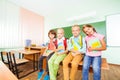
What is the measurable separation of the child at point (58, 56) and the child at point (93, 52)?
46 centimetres

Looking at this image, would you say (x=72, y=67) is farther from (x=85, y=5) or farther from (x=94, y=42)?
(x=85, y=5)

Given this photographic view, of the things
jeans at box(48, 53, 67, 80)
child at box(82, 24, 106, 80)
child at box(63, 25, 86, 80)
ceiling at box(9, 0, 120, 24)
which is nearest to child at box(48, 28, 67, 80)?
jeans at box(48, 53, 67, 80)

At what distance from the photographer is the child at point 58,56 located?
1495 mm

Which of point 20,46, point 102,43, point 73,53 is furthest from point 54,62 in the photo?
point 20,46

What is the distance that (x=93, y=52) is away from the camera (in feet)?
4.37

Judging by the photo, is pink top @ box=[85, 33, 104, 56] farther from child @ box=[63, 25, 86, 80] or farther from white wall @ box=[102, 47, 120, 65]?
white wall @ box=[102, 47, 120, 65]

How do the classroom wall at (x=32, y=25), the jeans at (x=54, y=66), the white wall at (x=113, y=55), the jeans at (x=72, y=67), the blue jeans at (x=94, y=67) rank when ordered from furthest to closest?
the classroom wall at (x=32, y=25), the white wall at (x=113, y=55), the jeans at (x=54, y=66), the jeans at (x=72, y=67), the blue jeans at (x=94, y=67)

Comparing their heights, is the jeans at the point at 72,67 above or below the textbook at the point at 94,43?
below

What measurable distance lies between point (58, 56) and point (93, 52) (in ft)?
2.12

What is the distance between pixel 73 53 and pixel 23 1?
2.91m

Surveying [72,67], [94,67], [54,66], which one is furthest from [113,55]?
[54,66]

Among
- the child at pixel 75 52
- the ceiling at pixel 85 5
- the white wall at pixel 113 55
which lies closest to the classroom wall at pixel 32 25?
the ceiling at pixel 85 5

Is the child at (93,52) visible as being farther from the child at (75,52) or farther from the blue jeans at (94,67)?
the child at (75,52)

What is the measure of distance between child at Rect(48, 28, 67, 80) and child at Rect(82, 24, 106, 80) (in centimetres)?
46
